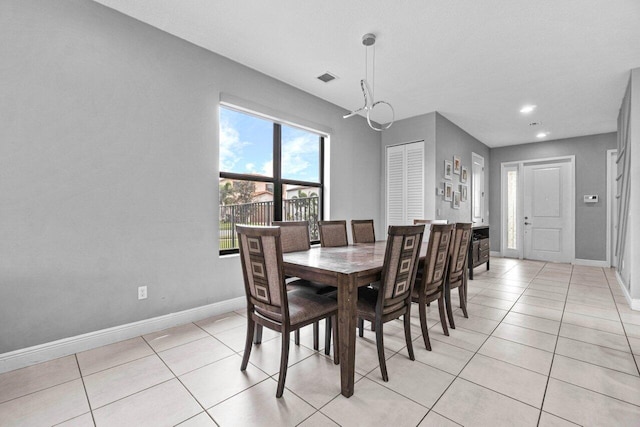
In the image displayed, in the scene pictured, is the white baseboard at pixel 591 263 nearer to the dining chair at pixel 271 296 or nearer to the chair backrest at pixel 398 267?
the chair backrest at pixel 398 267

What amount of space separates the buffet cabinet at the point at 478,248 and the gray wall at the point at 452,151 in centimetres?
43

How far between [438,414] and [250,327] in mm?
1191

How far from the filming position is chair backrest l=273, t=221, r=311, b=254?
8.57ft

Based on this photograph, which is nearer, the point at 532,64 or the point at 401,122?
the point at 532,64

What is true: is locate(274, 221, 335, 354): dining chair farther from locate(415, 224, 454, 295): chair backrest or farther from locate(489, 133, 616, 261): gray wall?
locate(489, 133, 616, 261): gray wall

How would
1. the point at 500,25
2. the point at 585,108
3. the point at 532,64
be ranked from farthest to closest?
the point at 585,108 → the point at 532,64 → the point at 500,25

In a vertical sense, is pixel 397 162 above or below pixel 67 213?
above

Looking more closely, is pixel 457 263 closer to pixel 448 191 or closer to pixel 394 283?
pixel 394 283

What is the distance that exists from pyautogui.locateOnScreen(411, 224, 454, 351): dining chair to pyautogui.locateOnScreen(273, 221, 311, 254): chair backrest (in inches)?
42.8

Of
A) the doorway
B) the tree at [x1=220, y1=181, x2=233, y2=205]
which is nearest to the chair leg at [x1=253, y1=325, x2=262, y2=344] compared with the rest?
the tree at [x1=220, y1=181, x2=233, y2=205]

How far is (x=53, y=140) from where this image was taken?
205cm

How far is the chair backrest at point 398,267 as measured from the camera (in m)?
1.74

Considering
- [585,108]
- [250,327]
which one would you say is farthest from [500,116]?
[250,327]

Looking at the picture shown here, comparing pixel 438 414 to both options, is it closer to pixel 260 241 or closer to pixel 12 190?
pixel 260 241
